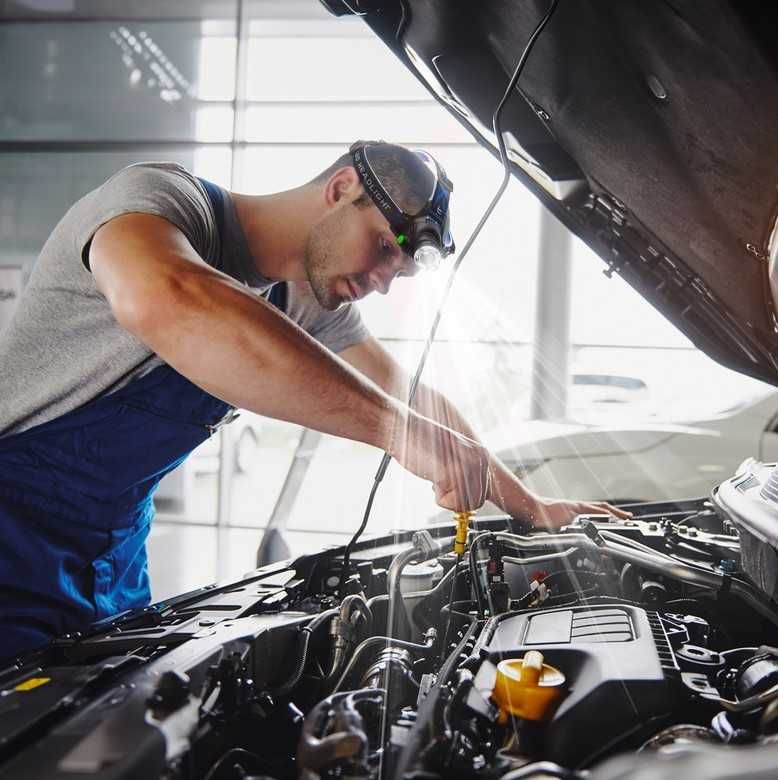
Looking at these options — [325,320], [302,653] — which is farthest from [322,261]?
[302,653]

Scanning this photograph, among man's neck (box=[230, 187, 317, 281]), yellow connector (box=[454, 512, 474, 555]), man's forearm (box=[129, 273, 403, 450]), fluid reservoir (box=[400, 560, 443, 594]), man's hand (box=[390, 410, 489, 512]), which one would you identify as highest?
man's neck (box=[230, 187, 317, 281])

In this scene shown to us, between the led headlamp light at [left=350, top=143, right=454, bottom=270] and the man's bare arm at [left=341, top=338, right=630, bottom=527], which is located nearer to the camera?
the led headlamp light at [left=350, top=143, right=454, bottom=270]

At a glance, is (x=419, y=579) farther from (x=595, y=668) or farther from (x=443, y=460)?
(x=595, y=668)

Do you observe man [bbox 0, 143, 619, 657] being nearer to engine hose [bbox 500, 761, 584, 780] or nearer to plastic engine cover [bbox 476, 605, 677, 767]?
plastic engine cover [bbox 476, 605, 677, 767]

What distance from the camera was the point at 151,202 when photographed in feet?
3.46

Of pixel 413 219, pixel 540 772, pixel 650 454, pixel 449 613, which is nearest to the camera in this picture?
pixel 540 772

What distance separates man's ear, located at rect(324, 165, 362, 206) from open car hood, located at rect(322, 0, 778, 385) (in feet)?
0.68

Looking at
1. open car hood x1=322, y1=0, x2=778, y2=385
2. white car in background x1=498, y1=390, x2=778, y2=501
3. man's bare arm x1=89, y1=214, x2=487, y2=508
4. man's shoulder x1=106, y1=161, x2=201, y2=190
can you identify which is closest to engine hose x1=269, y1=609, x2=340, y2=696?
man's bare arm x1=89, y1=214, x2=487, y2=508

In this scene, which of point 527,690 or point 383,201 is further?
point 383,201

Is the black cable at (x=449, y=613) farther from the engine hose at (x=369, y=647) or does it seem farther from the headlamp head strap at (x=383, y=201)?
the headlamp head strap at (x=383, y=201)

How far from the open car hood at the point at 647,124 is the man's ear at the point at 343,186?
21cm

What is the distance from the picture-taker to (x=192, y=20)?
228 inches

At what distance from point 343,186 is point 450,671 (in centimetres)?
86

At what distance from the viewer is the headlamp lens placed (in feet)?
4.19
